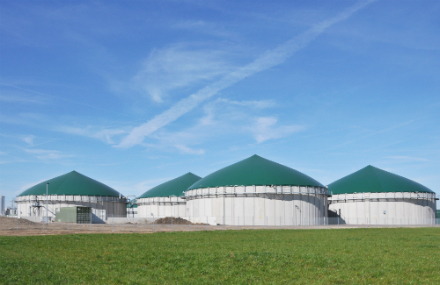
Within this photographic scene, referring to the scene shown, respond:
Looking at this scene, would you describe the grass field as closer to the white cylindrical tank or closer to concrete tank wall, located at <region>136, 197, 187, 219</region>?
the white cylindrical tank

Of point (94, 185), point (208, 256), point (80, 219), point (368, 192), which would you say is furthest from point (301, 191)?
point (208, 256)

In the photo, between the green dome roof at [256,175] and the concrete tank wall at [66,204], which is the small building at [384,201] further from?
the concrete tank wall at [66,204]

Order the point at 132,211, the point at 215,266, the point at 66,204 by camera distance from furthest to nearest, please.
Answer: the point at 132,211 → the point at 66,204 → the point at 215,266

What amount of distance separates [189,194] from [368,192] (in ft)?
130

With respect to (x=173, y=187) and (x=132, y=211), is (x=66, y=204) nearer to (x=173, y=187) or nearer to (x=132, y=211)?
(x=173, y=187)

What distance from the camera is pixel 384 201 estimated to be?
94438 millimetres

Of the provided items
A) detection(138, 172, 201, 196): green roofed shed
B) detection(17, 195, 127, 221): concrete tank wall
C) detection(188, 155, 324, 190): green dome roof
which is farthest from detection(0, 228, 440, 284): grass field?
detection(138, 172, 201, 196): green roofed shed

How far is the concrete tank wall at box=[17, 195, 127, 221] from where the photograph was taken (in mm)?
102000

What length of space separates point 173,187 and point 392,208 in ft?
171

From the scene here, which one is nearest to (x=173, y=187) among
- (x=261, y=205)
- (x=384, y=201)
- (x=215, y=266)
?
(x=261, y=205)

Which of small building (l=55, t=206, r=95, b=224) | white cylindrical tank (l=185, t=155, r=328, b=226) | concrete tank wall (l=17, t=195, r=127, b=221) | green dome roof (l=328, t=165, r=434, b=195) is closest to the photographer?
white cylindrical tank (l=185, t=155, r=328, b=226)

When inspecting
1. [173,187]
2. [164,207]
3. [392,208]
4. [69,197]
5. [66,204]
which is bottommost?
[164,207]

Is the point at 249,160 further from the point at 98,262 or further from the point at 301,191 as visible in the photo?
the point at 98,262

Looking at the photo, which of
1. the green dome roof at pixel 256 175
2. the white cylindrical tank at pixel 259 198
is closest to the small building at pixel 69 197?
the white cylindrical tank at pixel 259 198
